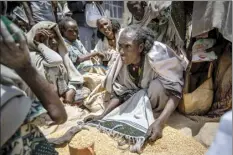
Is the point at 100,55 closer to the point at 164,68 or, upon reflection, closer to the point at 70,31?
the point at 70,31

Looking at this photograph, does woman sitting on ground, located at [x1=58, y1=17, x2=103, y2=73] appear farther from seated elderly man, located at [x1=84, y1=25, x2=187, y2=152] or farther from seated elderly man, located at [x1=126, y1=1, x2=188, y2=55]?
seated elderly man, located at [x1=84, y1=25, x2=187, y2=152]

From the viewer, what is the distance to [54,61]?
3.86 m

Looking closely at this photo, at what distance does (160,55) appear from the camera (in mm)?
3197

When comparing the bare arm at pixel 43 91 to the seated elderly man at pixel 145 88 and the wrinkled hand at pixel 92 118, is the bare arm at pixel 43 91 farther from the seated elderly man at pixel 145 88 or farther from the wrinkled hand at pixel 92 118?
the wrinkled hand at pixel 92 118

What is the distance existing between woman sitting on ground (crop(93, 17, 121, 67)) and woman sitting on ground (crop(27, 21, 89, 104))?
3.30 feet

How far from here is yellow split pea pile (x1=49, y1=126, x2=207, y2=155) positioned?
2.84 meters

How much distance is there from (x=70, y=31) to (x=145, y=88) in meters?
2.12

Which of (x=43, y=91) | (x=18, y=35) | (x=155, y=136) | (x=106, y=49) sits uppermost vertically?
(x=18, y=35)

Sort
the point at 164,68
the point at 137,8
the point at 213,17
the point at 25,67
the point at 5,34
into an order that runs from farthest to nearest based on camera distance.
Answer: the point at 137,8, the point at 164,68, the point at 213,17, the point at 25,67, the point at 5,34

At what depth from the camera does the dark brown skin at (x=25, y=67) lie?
3.89 ft

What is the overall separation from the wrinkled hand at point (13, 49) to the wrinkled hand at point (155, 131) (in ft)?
6.08

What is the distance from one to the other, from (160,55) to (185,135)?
781 millimetres

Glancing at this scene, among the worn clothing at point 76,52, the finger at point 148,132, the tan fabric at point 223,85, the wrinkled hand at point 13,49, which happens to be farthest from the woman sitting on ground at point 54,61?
the wrinkled hand at point 13,49

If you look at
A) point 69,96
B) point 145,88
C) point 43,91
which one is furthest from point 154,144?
point 43,91
